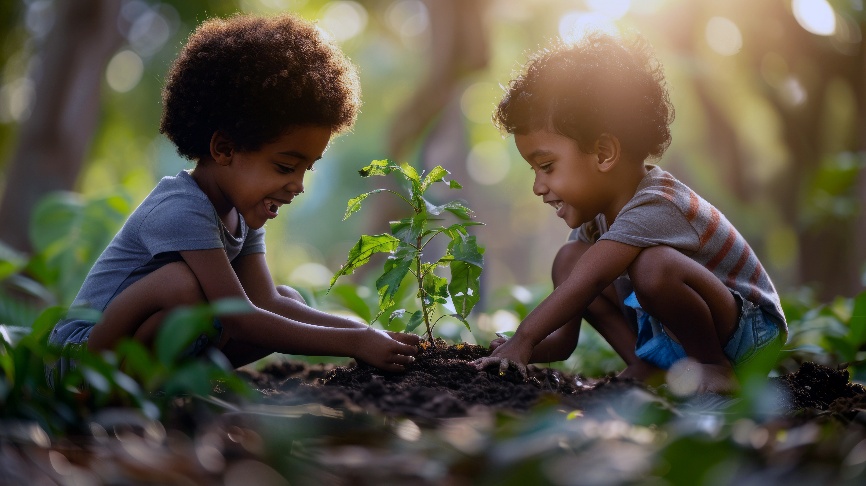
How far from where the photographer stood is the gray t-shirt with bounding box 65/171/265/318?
2.14 m

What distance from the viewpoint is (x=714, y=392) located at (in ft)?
6.61

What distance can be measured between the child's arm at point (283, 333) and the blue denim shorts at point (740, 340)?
83cm

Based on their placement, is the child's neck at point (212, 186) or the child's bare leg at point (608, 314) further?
the child's bare leg at point (608, 314)

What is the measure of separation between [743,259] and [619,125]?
0.55 meters

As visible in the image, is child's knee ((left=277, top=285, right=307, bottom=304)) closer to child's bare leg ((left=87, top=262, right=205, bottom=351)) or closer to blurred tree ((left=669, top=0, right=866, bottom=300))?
child's bare leg ((left=87, top=262, right=205, bottom=351))

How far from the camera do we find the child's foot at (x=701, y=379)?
1998mm

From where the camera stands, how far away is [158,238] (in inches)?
85.0

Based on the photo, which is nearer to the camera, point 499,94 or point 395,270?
point 395,270

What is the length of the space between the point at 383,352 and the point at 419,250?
0.31m

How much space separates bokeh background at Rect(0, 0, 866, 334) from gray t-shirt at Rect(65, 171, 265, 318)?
3.16ft

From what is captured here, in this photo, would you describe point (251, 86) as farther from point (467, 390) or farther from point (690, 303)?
point (690, 303)

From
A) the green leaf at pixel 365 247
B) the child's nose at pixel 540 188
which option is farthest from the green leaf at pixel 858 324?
the green leaf at pixel 365 247

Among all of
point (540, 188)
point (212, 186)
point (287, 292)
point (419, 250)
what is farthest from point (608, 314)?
point (212, 186)

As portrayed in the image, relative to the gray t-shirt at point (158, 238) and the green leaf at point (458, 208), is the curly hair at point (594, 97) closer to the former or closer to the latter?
the green leaf at point (458, 208)
